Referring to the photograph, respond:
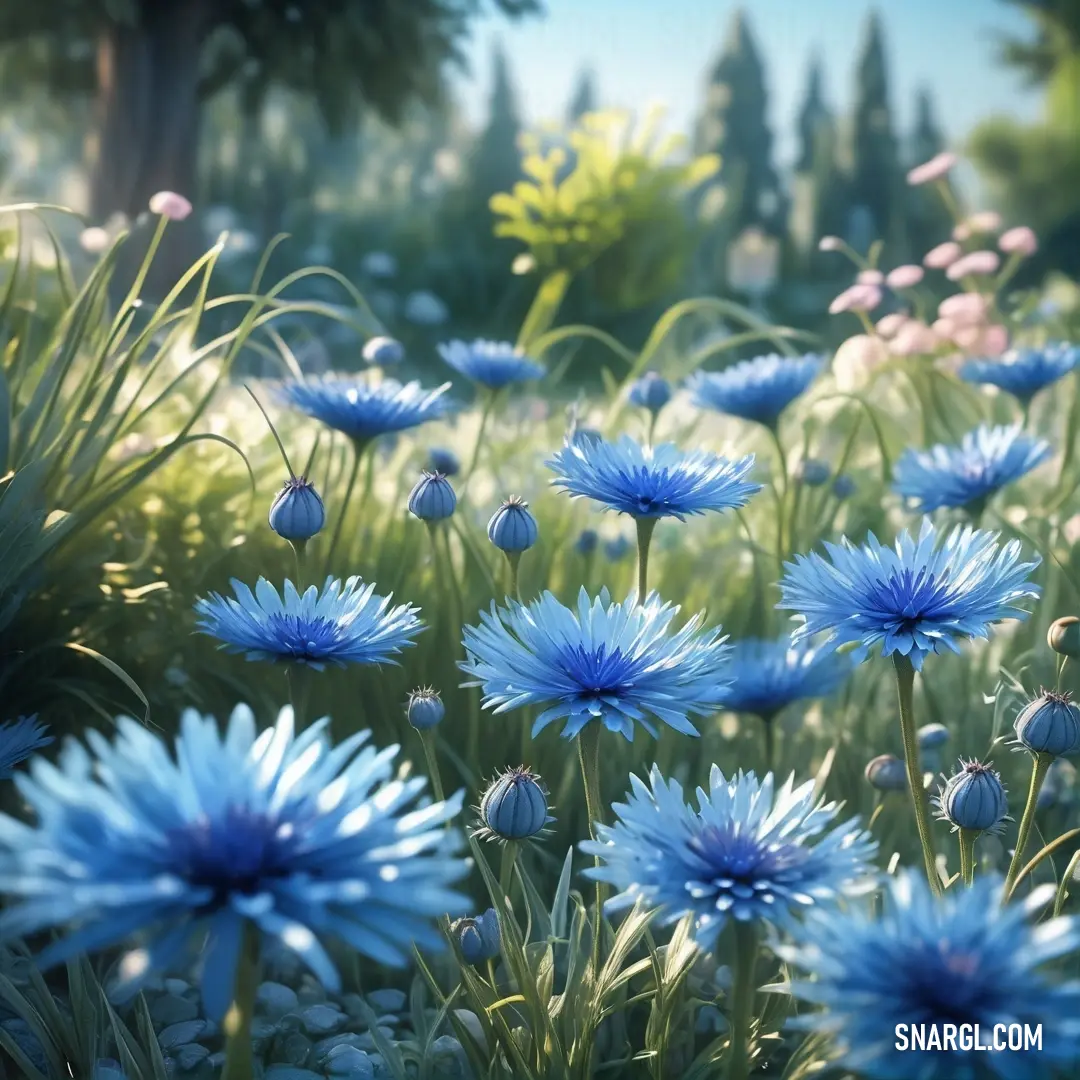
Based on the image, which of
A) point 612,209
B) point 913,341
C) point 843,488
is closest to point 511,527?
point 843,488

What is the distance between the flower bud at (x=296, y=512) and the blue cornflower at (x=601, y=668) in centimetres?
25

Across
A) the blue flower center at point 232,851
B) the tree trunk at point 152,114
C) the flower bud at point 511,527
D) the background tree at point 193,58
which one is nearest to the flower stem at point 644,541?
the flower bud at point 511,527

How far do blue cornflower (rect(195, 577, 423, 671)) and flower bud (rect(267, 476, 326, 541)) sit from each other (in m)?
0.09

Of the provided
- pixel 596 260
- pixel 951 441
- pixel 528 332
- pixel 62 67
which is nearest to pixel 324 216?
pixel 62 67

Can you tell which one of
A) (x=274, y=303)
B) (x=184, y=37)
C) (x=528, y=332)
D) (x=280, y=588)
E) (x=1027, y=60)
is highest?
(x=1027, y=60)

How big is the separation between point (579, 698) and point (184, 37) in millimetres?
6342

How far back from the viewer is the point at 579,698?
1.06 m

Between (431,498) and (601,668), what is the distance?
40 cm

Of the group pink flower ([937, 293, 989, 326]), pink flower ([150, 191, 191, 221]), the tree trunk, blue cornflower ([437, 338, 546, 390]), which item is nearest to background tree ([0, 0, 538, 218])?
the tree trunk

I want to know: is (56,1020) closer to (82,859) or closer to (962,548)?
(82,859)

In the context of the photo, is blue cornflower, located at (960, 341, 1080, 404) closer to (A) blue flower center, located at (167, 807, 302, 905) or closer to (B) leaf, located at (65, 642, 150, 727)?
(B) leaf, located at (65, 642, 150, 727)

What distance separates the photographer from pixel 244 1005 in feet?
2.43

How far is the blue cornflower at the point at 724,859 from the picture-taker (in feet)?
2.71

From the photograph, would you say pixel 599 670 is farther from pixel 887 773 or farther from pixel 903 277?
pixel 903 277
